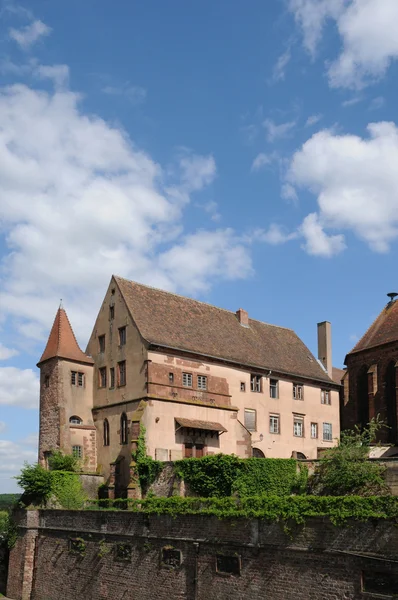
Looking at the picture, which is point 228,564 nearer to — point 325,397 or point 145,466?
point 145,466

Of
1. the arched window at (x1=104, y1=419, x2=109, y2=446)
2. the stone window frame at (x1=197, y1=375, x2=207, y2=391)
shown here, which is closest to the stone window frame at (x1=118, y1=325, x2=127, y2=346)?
the arched window at (x1=104, y1=419, x2=109, y2=446)

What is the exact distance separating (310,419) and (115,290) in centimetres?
1620

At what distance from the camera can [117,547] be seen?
29.9 m

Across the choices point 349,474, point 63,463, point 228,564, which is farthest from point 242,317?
point 228,564

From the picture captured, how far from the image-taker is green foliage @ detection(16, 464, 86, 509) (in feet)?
122

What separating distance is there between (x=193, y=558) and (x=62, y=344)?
68.1 feet

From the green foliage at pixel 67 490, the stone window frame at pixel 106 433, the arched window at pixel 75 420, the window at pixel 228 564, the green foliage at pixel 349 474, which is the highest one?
the arched window at pixel 75 420

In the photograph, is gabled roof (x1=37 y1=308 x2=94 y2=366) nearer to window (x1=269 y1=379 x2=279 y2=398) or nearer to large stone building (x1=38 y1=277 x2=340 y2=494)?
large stone building (x1=38 y1=277 x2=340 y2=494)

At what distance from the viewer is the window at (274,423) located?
4624 cm

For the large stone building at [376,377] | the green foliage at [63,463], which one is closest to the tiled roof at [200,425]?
the green foliage at [63,463]

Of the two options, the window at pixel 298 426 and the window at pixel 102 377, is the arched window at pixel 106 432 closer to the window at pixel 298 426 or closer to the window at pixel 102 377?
the window at pixel 102 377

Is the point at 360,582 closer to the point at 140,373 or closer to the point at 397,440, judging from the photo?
the point at 140,373

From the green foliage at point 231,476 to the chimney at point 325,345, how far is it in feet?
62.9

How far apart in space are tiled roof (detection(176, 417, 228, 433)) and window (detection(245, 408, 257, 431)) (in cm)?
281
